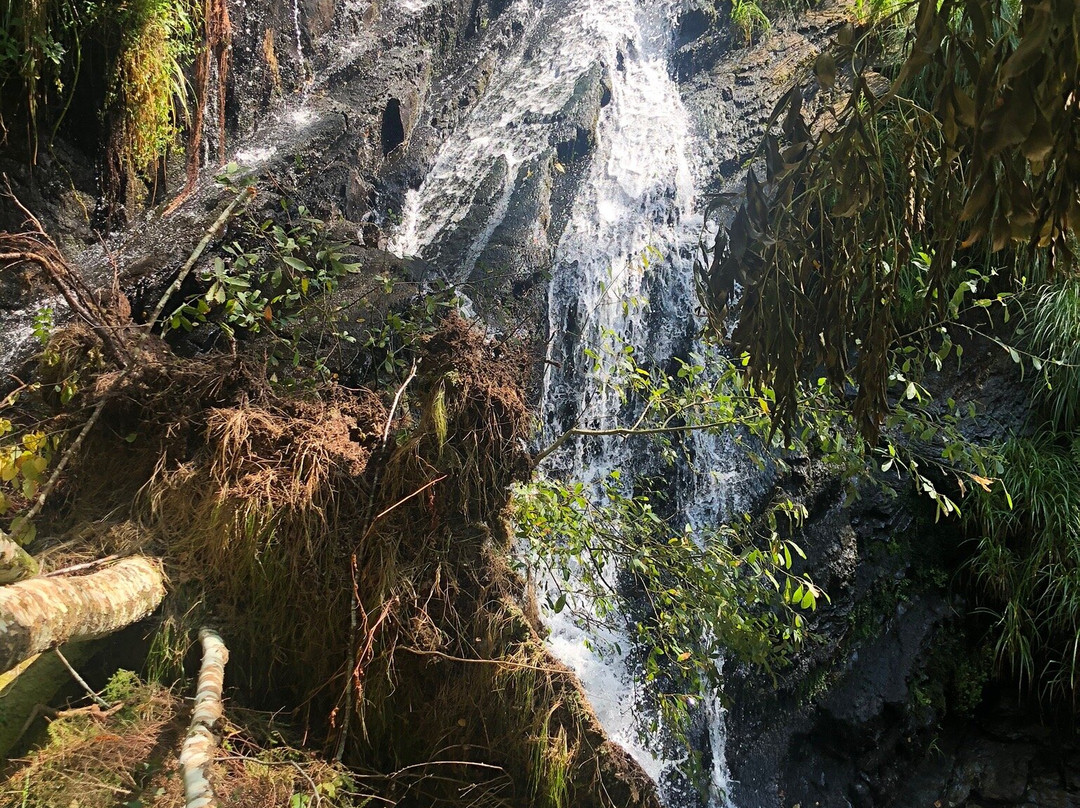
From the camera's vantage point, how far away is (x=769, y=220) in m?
2.15

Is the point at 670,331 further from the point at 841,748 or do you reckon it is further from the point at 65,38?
the point at 65,38

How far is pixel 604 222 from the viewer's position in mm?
6875

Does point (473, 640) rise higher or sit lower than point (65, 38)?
lower

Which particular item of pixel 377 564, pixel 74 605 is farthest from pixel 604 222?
pixel 74 605

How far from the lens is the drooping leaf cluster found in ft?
4.09

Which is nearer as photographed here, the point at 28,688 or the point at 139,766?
the point at 139,766

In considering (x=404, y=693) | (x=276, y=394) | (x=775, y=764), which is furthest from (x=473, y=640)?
(x=775, y=764)

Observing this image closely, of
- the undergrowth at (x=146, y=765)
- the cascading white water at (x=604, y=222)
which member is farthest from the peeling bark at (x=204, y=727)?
the cascading white water at (x=604, y=222)

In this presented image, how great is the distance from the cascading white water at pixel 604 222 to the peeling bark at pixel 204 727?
92.8 inches

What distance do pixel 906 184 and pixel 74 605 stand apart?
2.72m

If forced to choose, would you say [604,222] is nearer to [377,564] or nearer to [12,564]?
[377,564]

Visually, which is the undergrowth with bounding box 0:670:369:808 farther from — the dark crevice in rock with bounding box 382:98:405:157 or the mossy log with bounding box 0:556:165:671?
the dark crevice in rock with bounding box 382:98:405:157

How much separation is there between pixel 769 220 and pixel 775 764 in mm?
4016

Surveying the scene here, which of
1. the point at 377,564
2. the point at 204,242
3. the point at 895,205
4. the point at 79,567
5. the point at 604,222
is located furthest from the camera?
the point at 604,222
